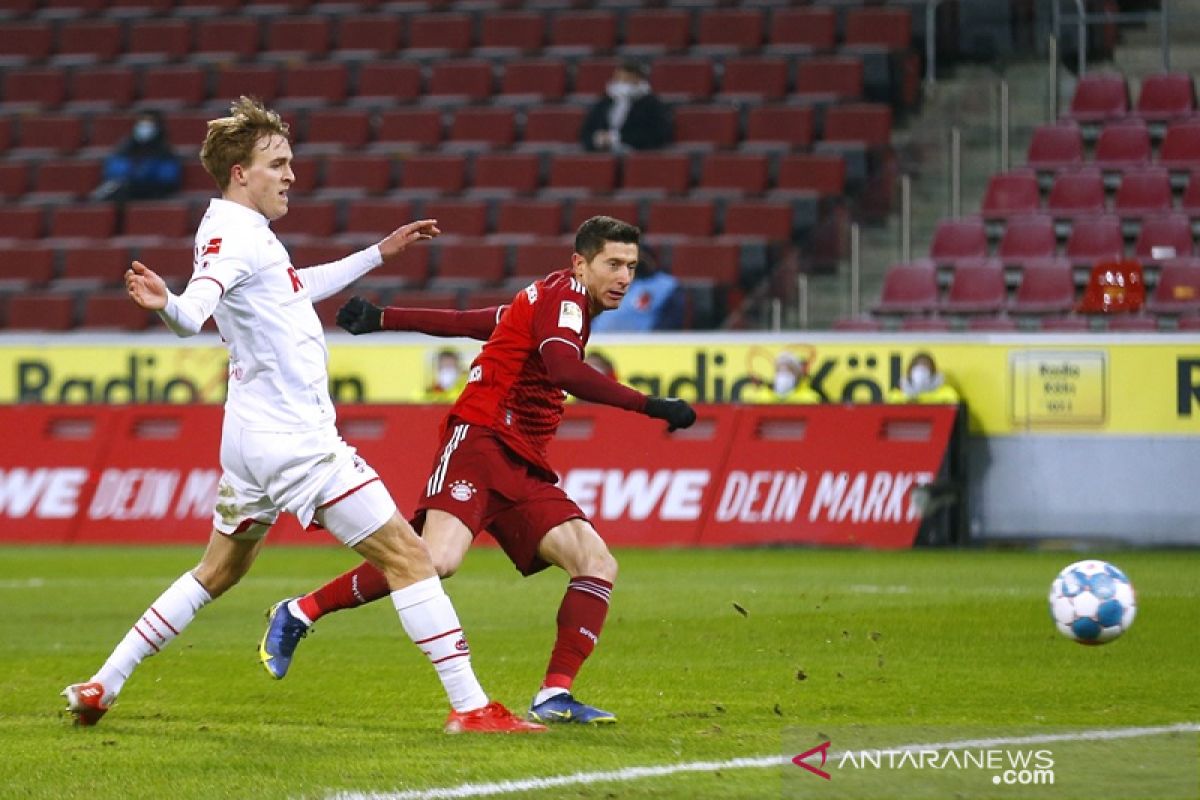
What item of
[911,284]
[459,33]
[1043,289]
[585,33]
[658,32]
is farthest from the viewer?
[459,33]

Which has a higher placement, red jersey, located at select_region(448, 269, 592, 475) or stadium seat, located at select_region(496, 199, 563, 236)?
red jersey, located at select_region(448, 269, 592, 475)

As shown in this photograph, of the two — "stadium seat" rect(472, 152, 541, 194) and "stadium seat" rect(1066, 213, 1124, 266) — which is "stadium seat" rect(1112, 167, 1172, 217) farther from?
"stadium seat" rect(472, 152, 541, 194)

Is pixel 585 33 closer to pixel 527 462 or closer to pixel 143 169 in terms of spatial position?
pixel 143 169

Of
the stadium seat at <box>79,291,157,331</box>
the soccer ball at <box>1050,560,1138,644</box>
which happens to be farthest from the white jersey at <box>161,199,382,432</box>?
the stadium seat at <box>79,291,157,331</box>

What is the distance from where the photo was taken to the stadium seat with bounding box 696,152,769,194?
22047 millimetres

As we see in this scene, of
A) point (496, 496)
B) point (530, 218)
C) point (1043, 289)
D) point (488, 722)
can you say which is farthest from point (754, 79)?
point (488, 722)

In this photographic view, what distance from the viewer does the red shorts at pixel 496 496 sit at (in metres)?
7.91

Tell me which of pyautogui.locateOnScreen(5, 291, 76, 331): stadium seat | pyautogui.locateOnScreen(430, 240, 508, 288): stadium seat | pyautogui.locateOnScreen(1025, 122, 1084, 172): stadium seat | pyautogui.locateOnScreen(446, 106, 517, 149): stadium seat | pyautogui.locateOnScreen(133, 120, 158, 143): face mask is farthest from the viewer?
pyautogui.locateOnScreen(133, 120, 158, 143): face mask

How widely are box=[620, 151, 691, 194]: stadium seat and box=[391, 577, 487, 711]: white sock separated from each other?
50.3ft

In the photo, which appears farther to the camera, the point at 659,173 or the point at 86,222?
the point at 86,222

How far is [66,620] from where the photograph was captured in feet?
39.2

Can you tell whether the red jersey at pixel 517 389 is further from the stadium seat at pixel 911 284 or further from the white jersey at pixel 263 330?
the stadium seat at pixel 911 284

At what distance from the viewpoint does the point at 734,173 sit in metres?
22.2

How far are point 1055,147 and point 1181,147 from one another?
121 centimetres
